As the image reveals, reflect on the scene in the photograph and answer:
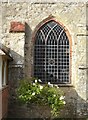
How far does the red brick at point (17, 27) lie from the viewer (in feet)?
52.4

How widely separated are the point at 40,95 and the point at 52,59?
2416 mm

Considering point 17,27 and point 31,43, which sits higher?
point 17,27

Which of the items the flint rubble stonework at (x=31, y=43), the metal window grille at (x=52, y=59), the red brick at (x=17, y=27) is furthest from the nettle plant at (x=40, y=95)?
the red brick at (x=17, y=27)

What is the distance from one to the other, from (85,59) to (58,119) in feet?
11.3

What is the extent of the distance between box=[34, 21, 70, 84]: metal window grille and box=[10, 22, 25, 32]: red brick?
1.03 metres

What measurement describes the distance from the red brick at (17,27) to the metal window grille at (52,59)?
1.03m

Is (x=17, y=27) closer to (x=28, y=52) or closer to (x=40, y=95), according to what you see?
(x=28, y=52)

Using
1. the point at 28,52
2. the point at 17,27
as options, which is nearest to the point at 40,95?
the point at 28,52

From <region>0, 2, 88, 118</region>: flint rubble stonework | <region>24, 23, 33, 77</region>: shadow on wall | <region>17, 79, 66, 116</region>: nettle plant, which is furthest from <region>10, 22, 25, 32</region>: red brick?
<region>17, 79, 66, 116</region>: nettle plant

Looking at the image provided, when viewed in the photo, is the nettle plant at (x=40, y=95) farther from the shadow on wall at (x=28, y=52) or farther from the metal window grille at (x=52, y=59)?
the metal window grille at (x=52, y=59)

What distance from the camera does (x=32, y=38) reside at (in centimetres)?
1650

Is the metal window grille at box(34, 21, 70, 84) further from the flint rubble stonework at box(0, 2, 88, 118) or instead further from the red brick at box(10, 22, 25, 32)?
the red brick at box(10, 22, 25, 32)

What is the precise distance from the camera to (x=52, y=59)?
16562 millimetres

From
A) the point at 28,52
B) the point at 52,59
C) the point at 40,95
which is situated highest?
the point at 28,52
